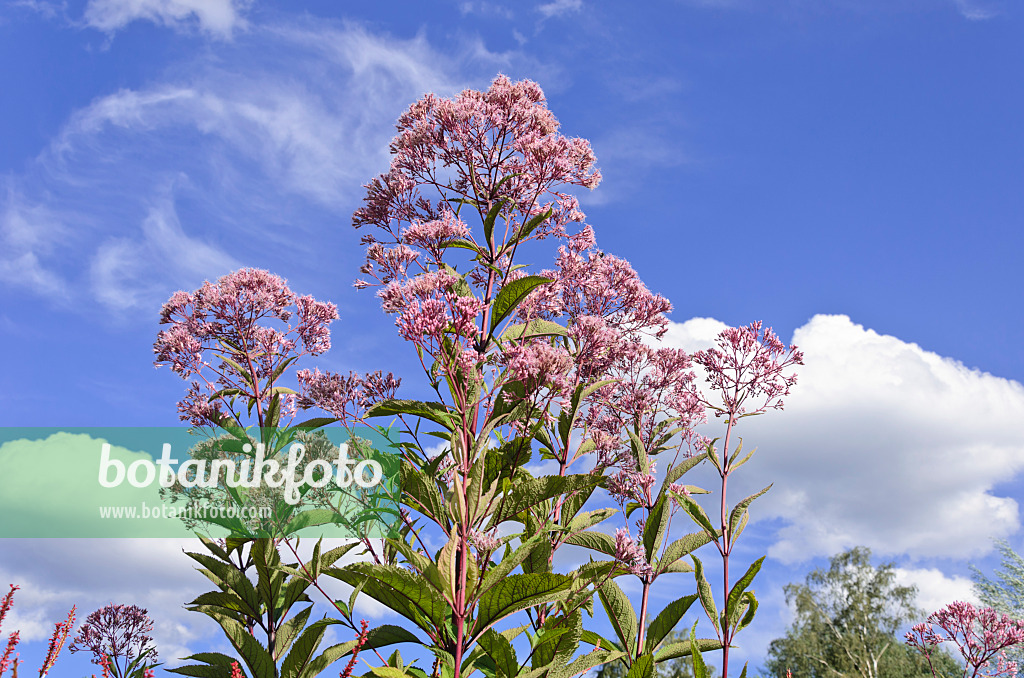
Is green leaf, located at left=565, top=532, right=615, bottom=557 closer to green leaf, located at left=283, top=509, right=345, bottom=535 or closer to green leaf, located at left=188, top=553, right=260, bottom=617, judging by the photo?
green leaf, located at left=283, top=509, right=345, bottom=535

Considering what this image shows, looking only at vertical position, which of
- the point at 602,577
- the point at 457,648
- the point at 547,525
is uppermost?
the point at 547,525

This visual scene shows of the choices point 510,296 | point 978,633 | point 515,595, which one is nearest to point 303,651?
point 515,595

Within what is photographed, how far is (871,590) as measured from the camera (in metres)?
29.9

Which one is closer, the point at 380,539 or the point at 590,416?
the point at 380,539

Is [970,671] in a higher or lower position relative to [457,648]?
lower

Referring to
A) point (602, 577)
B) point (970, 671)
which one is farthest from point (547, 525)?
point (970, 671)

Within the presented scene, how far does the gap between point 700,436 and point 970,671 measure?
257cm

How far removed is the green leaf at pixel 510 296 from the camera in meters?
3.50

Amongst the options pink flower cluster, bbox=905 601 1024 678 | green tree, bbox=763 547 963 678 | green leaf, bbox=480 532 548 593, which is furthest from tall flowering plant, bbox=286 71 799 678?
green tree, bbox=763 547 963 678

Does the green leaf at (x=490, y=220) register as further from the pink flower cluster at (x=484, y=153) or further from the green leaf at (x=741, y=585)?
the green leaf at (x=741, y=585)

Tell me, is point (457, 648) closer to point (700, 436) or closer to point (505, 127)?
point (700, 436)

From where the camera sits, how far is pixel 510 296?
3574 mm

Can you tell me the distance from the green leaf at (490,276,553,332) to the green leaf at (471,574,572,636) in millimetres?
1321

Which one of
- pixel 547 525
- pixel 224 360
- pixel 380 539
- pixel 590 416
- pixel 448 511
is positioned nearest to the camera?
pixel 448 511
